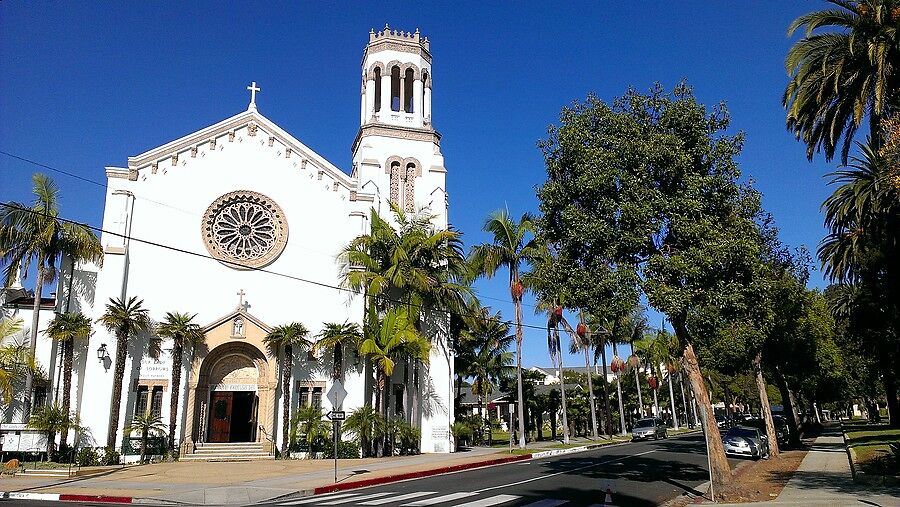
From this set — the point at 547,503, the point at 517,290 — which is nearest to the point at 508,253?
the point at 517,290

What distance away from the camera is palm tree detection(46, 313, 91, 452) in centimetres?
2605

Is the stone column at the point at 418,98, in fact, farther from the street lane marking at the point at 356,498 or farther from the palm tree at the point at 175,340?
the street lane marking at the point at 356,498

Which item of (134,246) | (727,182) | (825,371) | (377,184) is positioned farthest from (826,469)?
(134,246)

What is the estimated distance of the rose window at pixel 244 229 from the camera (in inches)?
1201

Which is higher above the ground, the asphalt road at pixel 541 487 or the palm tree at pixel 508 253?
the palm tree at pixel 508 253

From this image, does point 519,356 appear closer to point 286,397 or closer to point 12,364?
point 286,397

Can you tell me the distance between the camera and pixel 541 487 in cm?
1752

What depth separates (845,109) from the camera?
19.4 metres

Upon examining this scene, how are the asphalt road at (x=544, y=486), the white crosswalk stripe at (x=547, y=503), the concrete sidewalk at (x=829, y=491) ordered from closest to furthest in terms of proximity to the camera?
the concrete sidewalk at (x=829, y=491) < the white crosswalk stripe at (x=547, y=503) < the asphalt road at (x=544, y=486)

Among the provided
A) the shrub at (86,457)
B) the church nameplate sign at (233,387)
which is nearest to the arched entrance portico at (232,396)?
the church nameplate sign at (233,387)

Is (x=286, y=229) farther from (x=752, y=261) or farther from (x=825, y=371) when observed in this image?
(x=825, y=371)

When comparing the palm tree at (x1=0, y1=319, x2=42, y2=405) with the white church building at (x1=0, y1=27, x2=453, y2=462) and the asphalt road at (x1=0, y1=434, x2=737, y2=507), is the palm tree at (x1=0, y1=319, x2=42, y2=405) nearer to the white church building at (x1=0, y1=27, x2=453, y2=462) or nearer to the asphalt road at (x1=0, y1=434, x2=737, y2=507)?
the white church building at (x1=0, y1=27, x2=453, y2=462)

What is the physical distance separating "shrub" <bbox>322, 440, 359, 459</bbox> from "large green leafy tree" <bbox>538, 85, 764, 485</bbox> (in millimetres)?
15703

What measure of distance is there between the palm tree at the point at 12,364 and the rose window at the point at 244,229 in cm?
822
